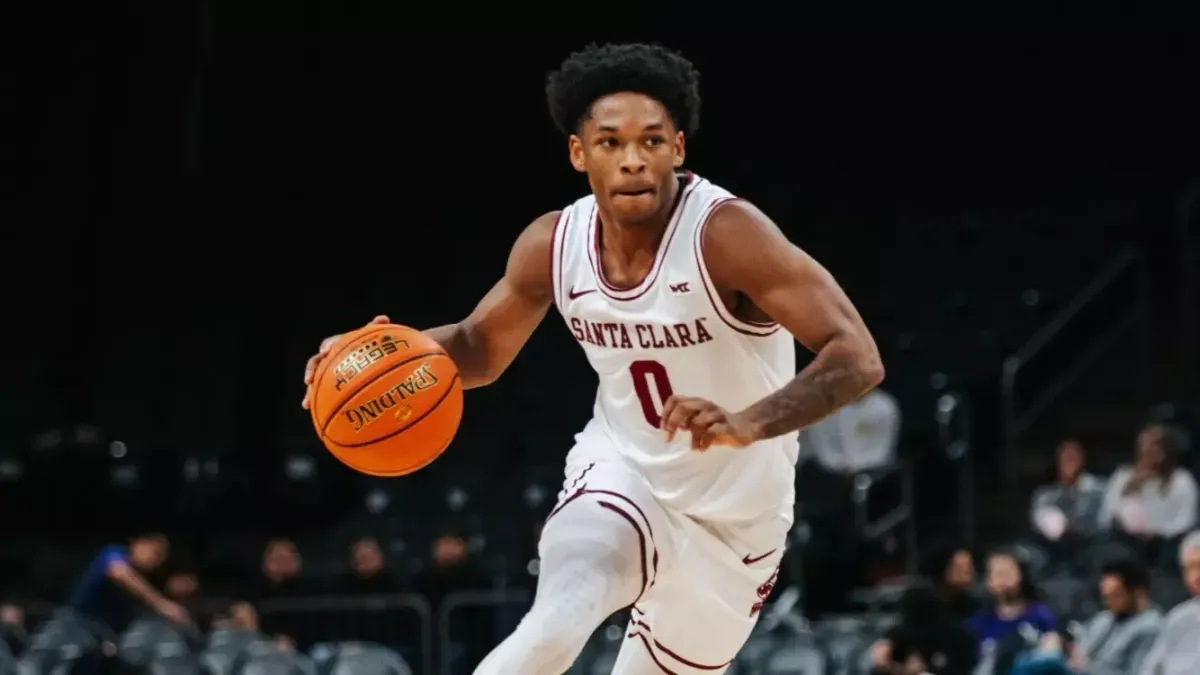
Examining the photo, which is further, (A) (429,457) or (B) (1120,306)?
(B) (1120,306)

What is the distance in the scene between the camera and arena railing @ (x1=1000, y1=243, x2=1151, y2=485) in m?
12.8

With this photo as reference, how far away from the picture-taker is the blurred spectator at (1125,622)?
8.09 metres

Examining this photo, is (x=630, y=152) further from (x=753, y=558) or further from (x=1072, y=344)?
(x=1072, y=344)

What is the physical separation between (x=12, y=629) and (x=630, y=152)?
6172 mm

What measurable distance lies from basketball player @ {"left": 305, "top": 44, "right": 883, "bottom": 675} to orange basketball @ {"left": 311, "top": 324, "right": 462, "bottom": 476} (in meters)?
0.14

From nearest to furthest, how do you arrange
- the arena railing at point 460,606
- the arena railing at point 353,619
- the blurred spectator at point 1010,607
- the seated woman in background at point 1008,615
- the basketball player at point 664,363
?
the basketball player at point 664,363
the seated woman in background at point 1008,615
the blurred spectator at point 1010,607
the arena railing at point 460,606
the arena railing at point 353,619

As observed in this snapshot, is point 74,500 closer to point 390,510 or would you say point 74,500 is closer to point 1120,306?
point 390,510

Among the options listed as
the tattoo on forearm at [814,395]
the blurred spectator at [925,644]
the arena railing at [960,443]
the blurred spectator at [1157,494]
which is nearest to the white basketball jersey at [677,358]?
the tattoo on forearm at [814,395]

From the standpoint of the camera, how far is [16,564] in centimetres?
1173

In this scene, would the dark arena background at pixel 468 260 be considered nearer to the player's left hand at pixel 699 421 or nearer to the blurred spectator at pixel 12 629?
the blurred spectator at pixel 12 629

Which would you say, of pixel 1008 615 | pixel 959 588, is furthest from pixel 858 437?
pixel 1008 615

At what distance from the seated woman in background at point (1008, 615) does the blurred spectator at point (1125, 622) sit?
0.21 meters

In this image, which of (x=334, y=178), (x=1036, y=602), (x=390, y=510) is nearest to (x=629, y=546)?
(x=1036, y=602)

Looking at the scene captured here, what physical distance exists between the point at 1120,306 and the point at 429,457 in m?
9.75
